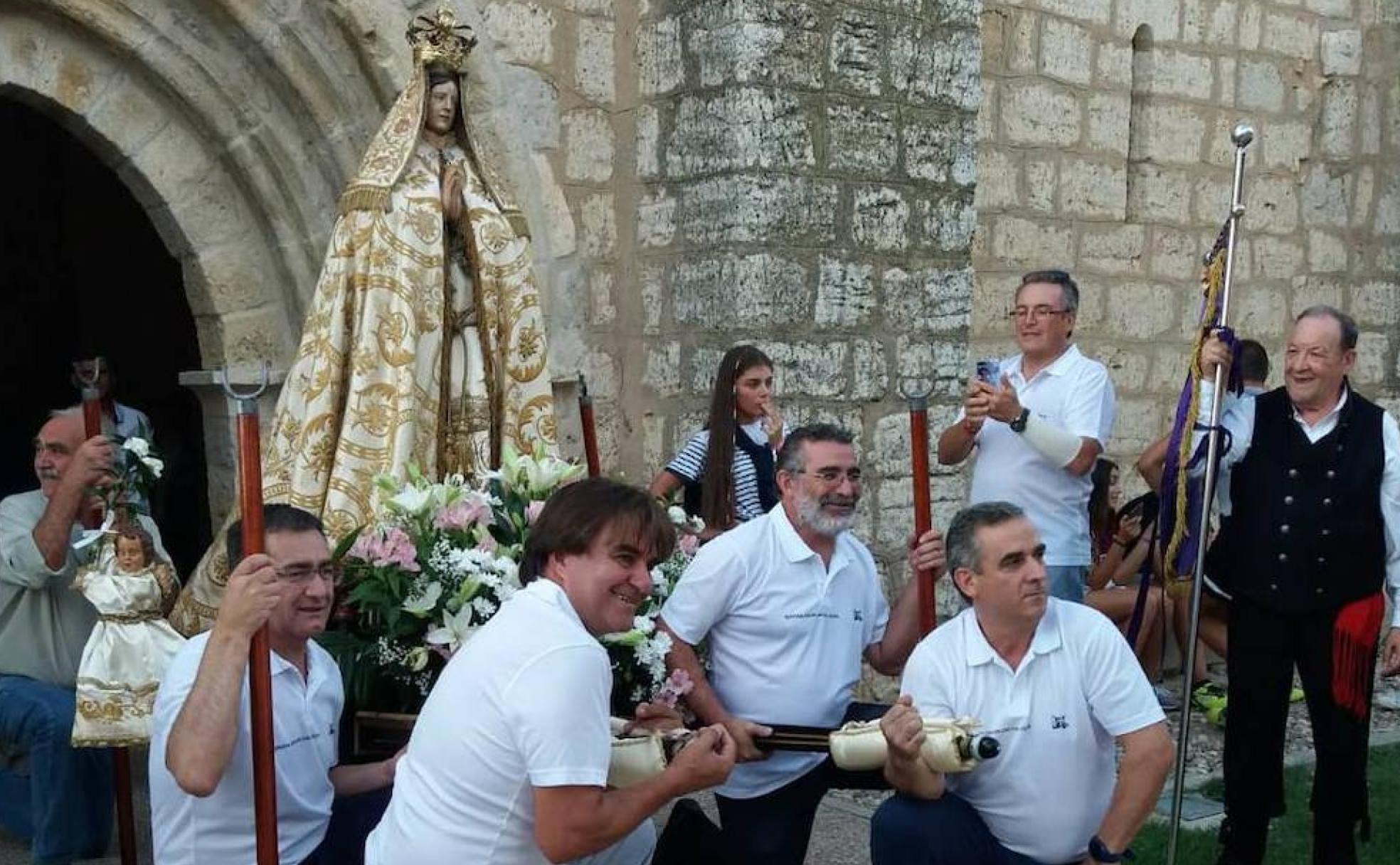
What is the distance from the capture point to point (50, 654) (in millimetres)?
4395

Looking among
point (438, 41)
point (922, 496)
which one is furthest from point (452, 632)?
point (438, 41)

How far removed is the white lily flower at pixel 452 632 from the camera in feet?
11.5

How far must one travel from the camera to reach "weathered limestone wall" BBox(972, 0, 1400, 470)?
24.7 ft

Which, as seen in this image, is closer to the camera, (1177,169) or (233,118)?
(233,118)

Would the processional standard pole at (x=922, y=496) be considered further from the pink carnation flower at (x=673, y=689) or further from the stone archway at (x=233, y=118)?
the stone archway at (x=233, y=118)

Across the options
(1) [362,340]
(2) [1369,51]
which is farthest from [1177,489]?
(2) [1369,51]

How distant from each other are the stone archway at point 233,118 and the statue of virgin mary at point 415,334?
1180 mm

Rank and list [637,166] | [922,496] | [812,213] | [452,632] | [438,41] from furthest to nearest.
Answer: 1. [637,166]
2. [812,213]
3. [438,41]
4. [922,496]
5. [452,632]

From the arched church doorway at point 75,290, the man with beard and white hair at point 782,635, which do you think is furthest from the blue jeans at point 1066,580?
the arched church doorway at point 75,290

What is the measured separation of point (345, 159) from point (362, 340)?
1.63m

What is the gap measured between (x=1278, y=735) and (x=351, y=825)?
2.65m

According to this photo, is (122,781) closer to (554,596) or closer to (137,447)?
(137,447)

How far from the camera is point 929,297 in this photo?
607 cm

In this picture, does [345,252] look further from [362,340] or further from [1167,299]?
[1167,299]
